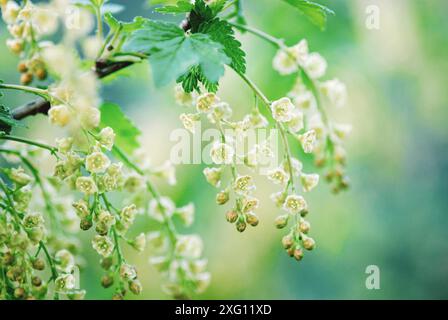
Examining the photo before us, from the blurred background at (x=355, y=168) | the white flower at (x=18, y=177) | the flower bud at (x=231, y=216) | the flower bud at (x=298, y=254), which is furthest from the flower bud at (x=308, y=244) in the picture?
the blurred background at (x=355, y=168)

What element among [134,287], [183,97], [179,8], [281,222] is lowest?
[134,287]

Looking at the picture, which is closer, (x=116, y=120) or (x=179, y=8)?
(x=179, y=8)

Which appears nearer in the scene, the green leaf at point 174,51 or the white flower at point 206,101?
the green leaf at point 174,51

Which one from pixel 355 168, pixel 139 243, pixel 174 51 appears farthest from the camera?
pixel 355 168

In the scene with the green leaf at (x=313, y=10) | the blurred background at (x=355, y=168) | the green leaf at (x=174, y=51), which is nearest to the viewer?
the green leaf at (x=174, y=51)

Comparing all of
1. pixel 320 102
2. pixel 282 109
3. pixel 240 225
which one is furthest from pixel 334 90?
pixel 240 225

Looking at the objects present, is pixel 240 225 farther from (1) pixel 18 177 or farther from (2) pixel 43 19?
(2) pixel 43 19

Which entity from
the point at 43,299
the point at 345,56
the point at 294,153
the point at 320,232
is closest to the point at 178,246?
Answer: the point at 43,299

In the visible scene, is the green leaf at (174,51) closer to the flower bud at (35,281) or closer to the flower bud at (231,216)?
the flower bud at (231,216)
